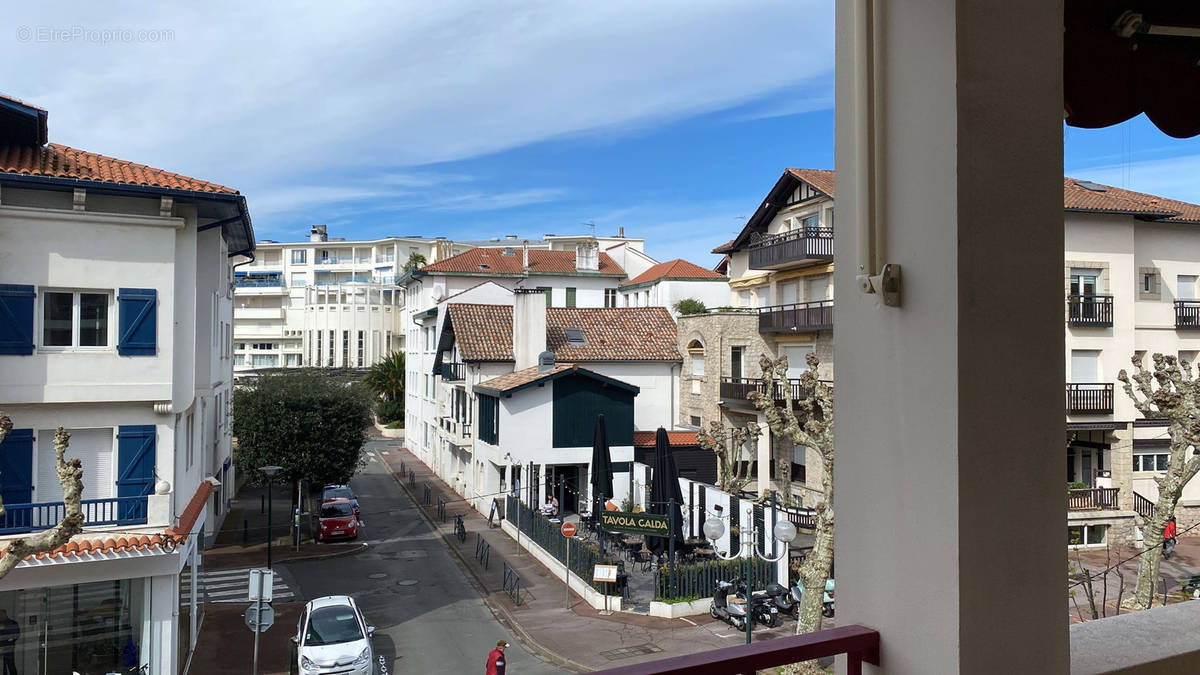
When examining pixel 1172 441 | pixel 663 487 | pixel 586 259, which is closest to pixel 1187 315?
pixel 1172 441

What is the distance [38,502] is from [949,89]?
1237 cm

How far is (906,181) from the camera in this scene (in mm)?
1746

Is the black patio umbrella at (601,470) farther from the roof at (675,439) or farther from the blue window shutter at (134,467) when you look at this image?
the blue window shutter at (134,467)

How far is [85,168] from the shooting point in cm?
1178

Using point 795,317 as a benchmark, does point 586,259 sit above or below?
above

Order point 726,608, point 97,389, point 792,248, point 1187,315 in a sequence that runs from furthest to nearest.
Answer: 1. point 792,248
2. point 1187,315
3. point 726,608
4. point 97,389

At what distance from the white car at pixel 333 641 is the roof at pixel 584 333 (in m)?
13.0

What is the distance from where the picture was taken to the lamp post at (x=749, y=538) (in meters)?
10.1

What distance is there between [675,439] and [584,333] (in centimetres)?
505

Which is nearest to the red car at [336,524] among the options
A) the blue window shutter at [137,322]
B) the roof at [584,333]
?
the roof at [584,333]

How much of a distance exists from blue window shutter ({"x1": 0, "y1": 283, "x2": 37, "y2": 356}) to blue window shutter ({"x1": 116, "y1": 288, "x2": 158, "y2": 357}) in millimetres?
993

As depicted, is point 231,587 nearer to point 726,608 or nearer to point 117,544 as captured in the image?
point 117,544

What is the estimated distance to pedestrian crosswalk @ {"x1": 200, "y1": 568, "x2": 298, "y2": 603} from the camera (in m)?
16.0

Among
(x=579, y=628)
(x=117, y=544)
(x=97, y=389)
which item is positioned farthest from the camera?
(x=579, y=628)
